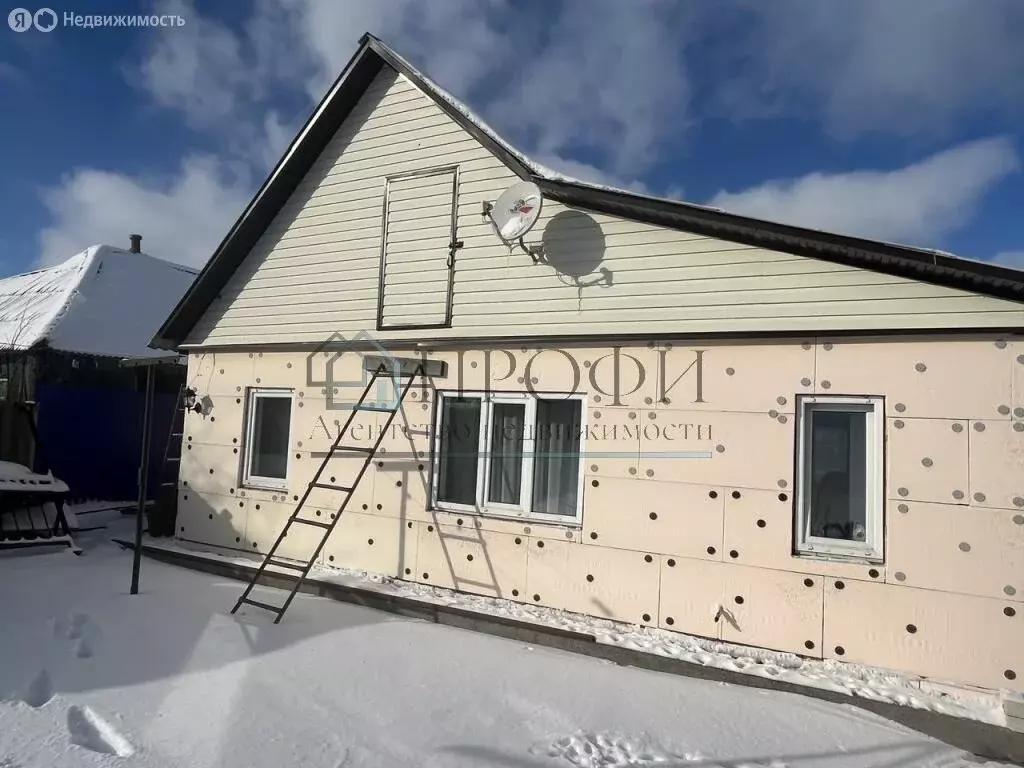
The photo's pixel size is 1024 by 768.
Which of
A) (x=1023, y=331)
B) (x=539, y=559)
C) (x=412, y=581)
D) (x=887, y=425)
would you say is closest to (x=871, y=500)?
(x=887, y=425)

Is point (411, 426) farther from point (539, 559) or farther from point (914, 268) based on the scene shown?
point (914, 268)

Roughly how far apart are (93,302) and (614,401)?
12.4 metres

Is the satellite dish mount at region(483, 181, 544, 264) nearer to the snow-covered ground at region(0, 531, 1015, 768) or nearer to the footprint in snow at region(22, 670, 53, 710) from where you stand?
the snow-covered ground at region(0, 531, 1015, 768)

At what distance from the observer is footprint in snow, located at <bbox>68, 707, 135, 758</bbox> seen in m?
3.40

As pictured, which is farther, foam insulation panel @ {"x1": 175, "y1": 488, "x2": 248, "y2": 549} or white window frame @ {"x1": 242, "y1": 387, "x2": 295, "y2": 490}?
foam insulation panel @ {"x1": 175, "y1": 488, "x2": 248, "y2": 549}

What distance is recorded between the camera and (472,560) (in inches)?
251

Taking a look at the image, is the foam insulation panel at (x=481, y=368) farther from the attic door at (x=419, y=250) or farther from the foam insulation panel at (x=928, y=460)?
the foam insulation panel at (x=928, y=460)

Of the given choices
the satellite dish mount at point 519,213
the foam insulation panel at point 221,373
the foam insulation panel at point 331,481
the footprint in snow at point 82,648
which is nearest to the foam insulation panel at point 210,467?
the foam insulation panel at point 221,373

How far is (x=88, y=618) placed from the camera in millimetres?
5402

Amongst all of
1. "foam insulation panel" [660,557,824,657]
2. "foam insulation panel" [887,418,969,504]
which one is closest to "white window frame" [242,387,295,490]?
"foam insulation panel" [660,557,824,657]

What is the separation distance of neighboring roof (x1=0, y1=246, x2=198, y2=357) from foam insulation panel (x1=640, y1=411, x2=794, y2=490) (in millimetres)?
9604

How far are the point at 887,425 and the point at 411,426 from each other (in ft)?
14.1

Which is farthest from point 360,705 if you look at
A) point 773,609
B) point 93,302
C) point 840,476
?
point 93,302

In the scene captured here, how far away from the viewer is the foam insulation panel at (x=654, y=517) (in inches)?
210
